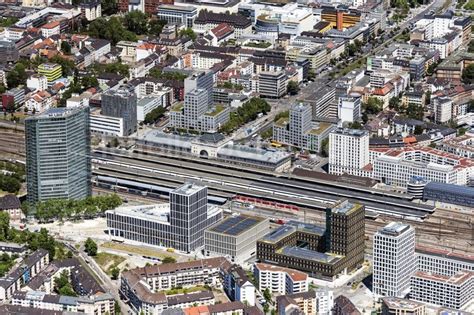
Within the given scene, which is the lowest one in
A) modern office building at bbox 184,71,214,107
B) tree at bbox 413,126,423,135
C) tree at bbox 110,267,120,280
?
tree at bbox 110,267,120,280

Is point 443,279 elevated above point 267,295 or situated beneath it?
elevated above

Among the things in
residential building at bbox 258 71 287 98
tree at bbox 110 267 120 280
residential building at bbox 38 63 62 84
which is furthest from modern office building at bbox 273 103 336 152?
tree at bbox 110 267 120 280

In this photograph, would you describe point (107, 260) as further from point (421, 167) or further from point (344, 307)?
point (421, 167)

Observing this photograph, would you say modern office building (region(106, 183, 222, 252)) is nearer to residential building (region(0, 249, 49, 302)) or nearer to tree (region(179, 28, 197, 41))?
residential building (region(0, 249, 49, 302))

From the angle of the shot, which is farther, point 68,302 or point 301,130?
point 301,130

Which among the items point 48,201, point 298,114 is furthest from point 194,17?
point 48,201

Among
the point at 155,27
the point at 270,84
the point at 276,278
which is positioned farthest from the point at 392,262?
the point at 155,27
